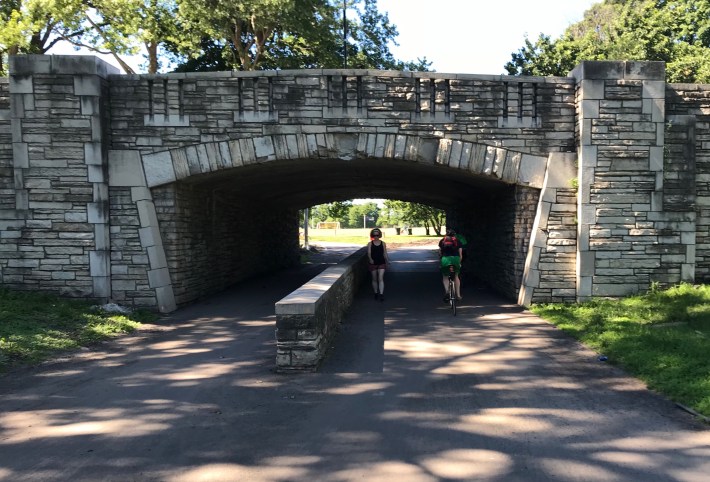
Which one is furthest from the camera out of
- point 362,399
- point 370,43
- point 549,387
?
point 370,43

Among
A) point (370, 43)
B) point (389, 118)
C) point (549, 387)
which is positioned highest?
point (370, 43)

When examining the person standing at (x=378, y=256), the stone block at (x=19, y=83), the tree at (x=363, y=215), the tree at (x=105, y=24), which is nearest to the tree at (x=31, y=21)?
the tree at (x=105, y=24)

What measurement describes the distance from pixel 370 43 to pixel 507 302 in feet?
56.9

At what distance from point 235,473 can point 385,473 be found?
1.02m

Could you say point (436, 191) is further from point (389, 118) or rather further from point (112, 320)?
point (112, 320)

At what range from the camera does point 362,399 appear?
4.86m

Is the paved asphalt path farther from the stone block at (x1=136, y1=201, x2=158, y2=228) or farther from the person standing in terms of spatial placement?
the person standing

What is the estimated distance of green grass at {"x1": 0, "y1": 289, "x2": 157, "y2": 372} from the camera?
648 centimetres

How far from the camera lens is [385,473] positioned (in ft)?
11.2

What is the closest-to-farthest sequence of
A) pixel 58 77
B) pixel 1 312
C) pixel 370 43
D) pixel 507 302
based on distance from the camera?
pixel 1 312
pixel 58 77
pixel 507 302
pixel 370 43

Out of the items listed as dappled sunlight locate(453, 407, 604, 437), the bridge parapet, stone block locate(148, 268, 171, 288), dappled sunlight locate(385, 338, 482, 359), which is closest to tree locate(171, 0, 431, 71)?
the bridge parapet

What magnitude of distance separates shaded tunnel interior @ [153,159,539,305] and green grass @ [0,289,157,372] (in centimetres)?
166

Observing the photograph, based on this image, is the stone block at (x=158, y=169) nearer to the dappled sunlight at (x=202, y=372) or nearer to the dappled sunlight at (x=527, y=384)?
the dappled sunlight at (x=202, y=372)

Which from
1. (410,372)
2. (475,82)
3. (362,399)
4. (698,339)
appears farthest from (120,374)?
(475,82)
